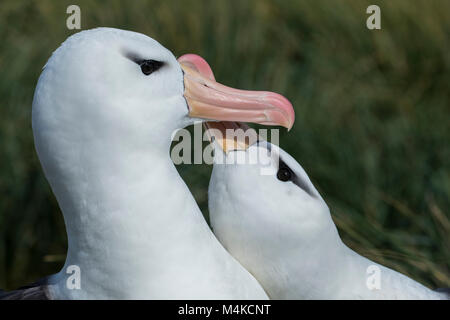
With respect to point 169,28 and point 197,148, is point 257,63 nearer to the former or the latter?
point 169,28

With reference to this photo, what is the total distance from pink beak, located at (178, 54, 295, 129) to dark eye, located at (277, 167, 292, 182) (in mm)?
144

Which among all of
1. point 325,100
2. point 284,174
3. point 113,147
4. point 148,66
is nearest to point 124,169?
point 113,147

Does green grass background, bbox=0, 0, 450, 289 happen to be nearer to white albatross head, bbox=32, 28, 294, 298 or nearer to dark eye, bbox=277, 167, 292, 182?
dark eye, bbox=277, 167, 292, 182

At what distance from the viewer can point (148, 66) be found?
6.71ft

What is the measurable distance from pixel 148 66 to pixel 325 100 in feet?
10.2

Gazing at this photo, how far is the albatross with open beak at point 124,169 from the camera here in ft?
6.40

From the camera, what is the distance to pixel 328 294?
2354mm

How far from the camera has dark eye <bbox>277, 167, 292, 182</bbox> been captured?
2258mm

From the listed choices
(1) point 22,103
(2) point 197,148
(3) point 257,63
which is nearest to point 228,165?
(2) point 197,148

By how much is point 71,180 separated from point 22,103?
2874 mm

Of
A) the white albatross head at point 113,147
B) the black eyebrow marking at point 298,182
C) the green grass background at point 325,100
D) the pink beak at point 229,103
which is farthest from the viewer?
the green grass background at point 325,100

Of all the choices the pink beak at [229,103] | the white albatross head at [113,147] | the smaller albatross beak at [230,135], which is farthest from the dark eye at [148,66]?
the smaller albatross beak at [230,135]

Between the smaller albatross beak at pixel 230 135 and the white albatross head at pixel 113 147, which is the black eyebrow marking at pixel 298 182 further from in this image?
the white albatross head at pixel 113 147

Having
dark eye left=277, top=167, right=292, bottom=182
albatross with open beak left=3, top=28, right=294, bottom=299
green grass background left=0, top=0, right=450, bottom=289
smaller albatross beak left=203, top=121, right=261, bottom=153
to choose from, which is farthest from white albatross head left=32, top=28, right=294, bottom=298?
green grass background left=0, top=0, right=450, bottom=289
